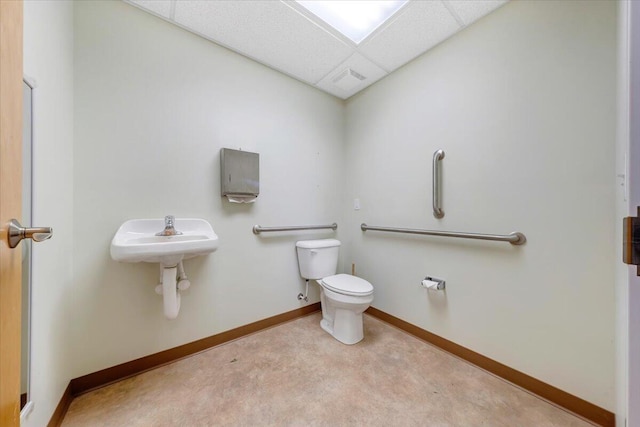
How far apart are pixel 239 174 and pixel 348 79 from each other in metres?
1.30

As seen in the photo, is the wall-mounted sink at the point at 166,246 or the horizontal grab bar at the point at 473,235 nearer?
the wall-mounted sink at the point at 166,246

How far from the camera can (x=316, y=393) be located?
1.25 m

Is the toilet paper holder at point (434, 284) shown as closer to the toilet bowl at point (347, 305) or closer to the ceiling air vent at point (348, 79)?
the toilet bowl at point (347, 305)

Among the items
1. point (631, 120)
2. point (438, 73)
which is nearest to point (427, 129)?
point (438, 73)

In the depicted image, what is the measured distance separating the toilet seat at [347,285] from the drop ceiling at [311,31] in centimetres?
175

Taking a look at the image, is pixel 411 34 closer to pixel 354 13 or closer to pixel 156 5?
pixel 354 13

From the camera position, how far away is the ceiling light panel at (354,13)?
139 cm

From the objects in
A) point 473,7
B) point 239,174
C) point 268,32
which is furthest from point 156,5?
point 473,7

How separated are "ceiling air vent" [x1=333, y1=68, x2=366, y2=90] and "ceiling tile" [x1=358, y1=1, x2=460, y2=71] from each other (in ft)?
0.72

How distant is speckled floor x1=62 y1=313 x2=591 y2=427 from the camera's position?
3.62ft

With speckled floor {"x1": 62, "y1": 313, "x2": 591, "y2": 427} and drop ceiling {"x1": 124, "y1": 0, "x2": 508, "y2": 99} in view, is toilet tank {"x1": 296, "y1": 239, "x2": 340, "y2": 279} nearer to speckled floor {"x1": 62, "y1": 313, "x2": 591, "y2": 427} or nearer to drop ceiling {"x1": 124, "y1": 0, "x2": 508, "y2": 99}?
speckled floor {"x1": 62, "y1": 313, "x2": 591, "y2": 427}

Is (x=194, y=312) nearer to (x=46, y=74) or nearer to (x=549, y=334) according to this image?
(x=46, y=74)

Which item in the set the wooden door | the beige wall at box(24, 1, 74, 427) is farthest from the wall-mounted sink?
the wooden door

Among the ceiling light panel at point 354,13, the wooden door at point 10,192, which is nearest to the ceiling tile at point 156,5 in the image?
the ceiling light panel at point 354,13
